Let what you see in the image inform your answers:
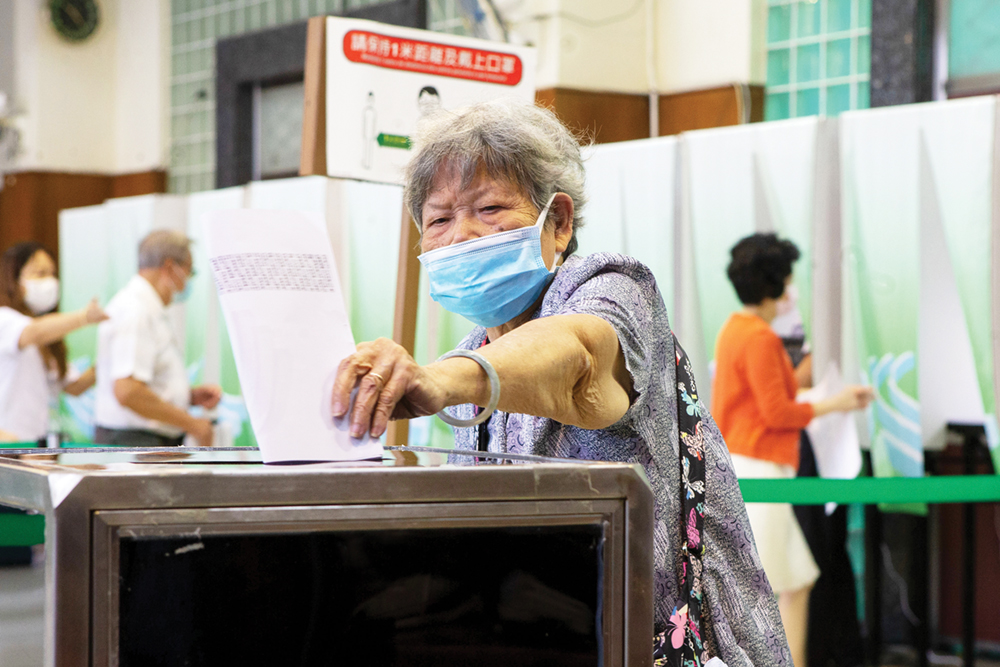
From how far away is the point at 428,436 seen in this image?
4188mm

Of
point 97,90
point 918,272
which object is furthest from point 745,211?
point 97,90

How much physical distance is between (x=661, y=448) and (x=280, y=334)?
1.54 feet

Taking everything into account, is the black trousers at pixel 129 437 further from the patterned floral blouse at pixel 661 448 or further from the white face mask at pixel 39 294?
the patterned floral blouse at pixel 661 448

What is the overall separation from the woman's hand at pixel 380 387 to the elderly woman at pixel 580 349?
0.40ft

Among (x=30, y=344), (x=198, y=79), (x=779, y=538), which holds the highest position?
(x=198, y=79)

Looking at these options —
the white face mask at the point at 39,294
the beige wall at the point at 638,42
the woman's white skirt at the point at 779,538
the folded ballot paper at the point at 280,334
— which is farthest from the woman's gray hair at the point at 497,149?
the white face mask at the point at 39,294

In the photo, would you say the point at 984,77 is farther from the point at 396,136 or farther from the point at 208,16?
the point at 208,16

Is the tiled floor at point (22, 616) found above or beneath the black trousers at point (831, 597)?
above

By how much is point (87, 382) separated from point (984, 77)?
12.2 ft

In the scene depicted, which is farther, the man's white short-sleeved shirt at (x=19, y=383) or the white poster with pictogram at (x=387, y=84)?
the man's white short-sleeved shirt at (x=19, y=383)

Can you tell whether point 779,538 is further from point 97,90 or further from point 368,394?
point 97,90

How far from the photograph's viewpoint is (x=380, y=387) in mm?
884

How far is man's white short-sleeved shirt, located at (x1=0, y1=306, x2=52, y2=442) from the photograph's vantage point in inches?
185

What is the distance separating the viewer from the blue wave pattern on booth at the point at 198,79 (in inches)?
266
